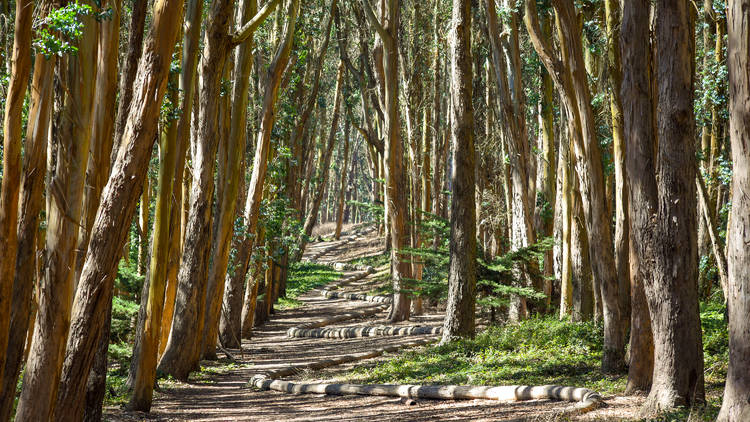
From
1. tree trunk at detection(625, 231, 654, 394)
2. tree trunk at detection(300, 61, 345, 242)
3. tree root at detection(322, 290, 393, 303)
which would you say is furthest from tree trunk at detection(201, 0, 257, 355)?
tree trunk at detection(300, 61, 345, 242)

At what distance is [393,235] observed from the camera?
1655 centimetres

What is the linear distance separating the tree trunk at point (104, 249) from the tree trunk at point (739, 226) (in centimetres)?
486

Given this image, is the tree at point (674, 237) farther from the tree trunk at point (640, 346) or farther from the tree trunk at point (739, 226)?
the tree trunk at point (739, 226)

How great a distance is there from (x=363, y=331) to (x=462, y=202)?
5.53 meters

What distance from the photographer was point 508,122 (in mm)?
14094

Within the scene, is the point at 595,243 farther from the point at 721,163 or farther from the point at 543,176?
the point at 543,176

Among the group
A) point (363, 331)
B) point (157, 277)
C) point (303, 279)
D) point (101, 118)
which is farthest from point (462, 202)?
point (303, 279)

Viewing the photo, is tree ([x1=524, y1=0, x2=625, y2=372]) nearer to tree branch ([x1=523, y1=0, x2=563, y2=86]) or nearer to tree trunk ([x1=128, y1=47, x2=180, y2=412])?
tree branch ([x1=523, y1=0, x2=563, y2=86])

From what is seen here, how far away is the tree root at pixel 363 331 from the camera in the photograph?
15133 mm

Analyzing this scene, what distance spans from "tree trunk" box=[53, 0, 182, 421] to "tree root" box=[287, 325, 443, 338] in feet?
30.6

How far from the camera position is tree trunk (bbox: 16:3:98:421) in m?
6.19

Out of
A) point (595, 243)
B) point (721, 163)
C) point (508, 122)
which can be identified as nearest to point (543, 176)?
point (508, 122)

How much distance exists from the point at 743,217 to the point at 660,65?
178 cm

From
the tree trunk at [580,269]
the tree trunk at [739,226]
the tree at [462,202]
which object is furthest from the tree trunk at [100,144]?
the tree trunk at [580,269]
